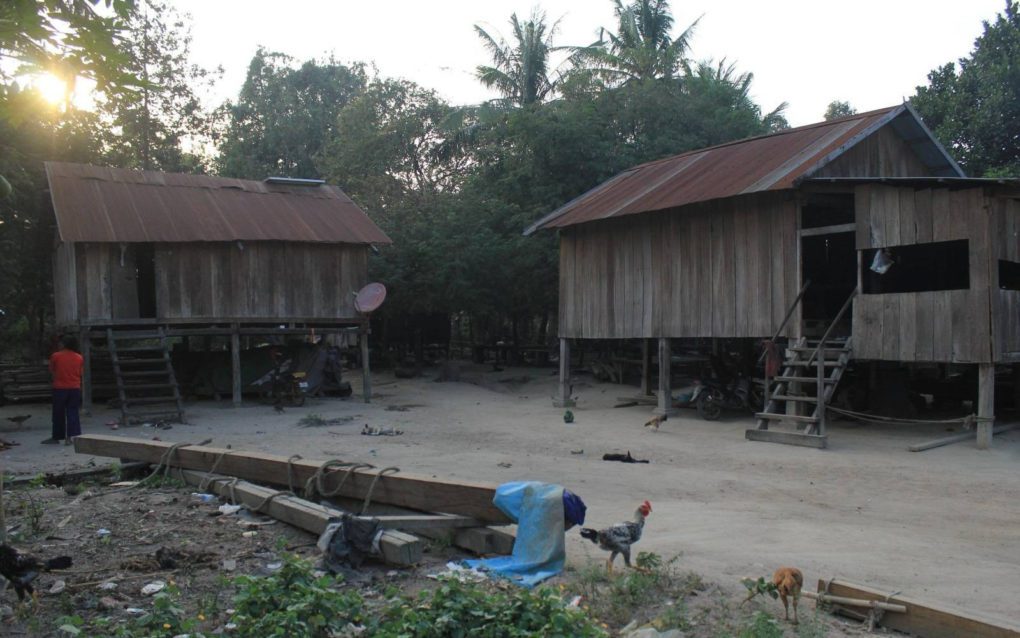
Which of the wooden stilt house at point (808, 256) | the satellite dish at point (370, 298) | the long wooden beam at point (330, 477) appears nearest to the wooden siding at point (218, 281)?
the satellite dish at point (370, 298)

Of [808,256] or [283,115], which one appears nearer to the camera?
[808,256]

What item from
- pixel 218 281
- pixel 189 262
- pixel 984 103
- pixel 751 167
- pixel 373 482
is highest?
pixel 984 103

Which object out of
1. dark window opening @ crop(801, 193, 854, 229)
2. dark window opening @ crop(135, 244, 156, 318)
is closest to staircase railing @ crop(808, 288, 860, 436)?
dark window opening @ crop(801, 193, 854, 229)

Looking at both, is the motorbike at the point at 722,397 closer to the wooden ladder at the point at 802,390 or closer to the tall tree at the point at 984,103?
the wooden ladder at the point at 802,390

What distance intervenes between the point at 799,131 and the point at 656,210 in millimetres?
3641

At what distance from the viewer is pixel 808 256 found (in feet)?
63.0

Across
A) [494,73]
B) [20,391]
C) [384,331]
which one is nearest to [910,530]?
[20,391]

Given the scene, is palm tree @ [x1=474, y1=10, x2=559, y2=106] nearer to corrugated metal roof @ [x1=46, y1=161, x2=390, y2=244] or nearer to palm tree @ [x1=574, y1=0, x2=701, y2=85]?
palm tree @ [x1=574, y1=0, x2=701, y2=85]

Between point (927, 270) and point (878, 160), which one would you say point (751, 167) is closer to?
point (878, 160)

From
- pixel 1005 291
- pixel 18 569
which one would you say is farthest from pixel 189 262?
pixel 1005 291

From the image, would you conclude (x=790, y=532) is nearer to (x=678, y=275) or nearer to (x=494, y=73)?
(x=678, y=275)

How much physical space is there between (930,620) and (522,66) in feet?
104

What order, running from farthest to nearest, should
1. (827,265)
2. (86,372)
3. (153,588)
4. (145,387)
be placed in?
(827,265) < (86,372) < (145,387) < (153,588)

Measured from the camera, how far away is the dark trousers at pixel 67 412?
14391 millimetres
